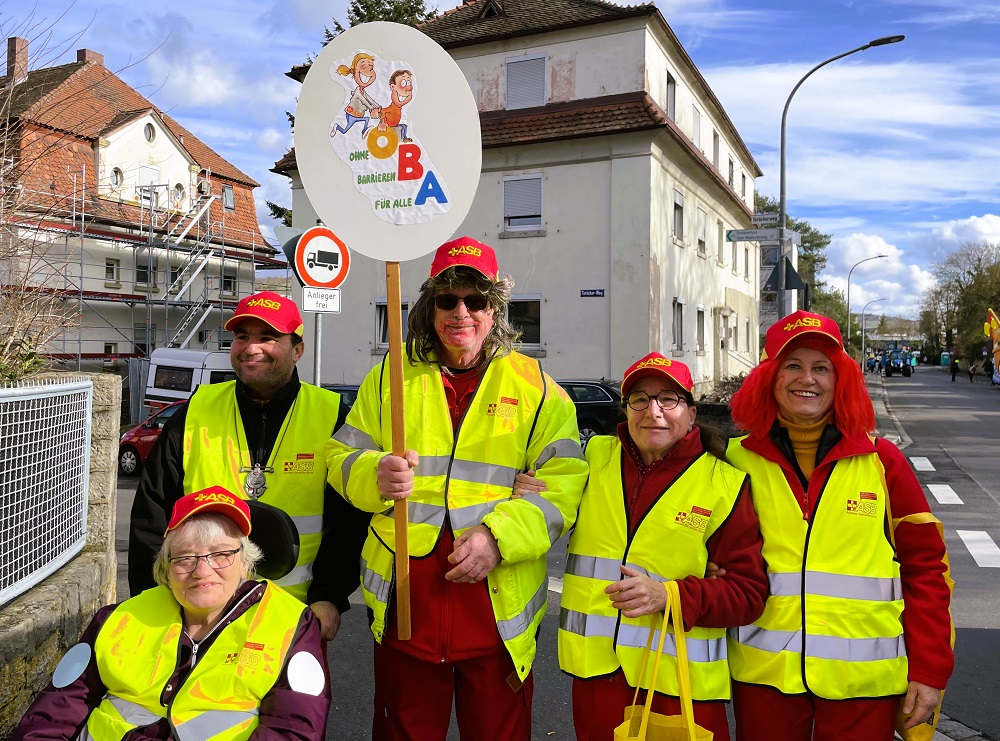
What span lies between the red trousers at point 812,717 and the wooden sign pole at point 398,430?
3.78ft

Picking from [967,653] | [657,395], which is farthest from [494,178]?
[657,395]

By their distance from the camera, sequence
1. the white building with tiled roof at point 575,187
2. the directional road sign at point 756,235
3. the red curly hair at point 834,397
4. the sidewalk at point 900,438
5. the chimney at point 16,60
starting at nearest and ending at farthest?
the red curly hair at point 834,397
the sidewalk at point 900,438
the chimney at point 16,60
the directional road sign at point 756,235
the white building with tiled roof at point 575,187

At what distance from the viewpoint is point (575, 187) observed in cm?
2028

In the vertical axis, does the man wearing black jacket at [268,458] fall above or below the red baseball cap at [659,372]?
below

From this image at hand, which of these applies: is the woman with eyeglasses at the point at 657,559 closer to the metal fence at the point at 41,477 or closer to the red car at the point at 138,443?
the metal fence at the point at 41,477

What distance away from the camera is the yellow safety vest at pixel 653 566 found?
2.58m

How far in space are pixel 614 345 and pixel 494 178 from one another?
5.46 metres

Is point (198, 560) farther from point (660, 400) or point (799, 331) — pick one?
point (799, 331)

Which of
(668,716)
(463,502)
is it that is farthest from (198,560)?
(668,716)

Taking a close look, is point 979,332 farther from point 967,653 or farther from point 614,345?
point 967,653

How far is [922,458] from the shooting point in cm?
1559

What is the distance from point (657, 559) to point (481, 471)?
65 cm

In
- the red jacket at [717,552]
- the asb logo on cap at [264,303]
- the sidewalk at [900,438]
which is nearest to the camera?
the red jacket at [717,552]

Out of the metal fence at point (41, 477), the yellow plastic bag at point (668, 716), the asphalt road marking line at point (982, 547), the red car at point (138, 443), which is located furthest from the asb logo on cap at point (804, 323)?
the red car at point (138, 443)
